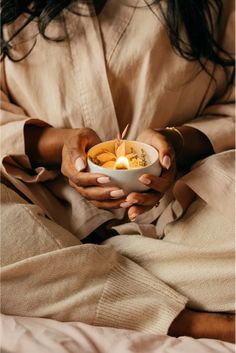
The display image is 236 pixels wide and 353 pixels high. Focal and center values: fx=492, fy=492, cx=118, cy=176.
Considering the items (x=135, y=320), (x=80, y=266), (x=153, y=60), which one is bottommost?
(x=135, y=320)

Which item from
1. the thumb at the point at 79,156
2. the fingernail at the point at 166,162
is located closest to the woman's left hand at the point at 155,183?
the fingernail at the point at 166,162

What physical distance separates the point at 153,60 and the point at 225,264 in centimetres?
46

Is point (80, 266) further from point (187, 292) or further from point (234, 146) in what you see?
point (234, 146)

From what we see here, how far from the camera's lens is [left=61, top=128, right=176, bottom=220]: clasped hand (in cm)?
83

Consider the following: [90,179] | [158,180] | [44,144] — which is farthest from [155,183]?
[44,144]

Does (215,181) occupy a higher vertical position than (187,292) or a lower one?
higher

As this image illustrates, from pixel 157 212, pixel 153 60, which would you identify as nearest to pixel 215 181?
pixel 157 212

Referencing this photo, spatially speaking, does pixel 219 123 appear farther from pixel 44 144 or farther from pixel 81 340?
pixel 81 340

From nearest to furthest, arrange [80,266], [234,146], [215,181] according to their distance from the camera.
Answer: [80,266], [215,181], [234,146]

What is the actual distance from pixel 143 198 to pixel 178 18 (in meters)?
0.46

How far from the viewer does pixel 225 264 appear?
918mm

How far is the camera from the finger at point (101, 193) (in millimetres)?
822

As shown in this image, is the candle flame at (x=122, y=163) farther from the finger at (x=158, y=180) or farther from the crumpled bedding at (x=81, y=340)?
the crumpled bedding at (x=81, y=340)

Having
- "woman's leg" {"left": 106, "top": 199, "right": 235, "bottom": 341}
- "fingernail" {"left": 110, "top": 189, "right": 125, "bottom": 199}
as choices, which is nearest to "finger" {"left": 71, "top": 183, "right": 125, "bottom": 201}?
"fingernail" {"left": 110, "top": 189, "right": 125, "bottom": 199}
